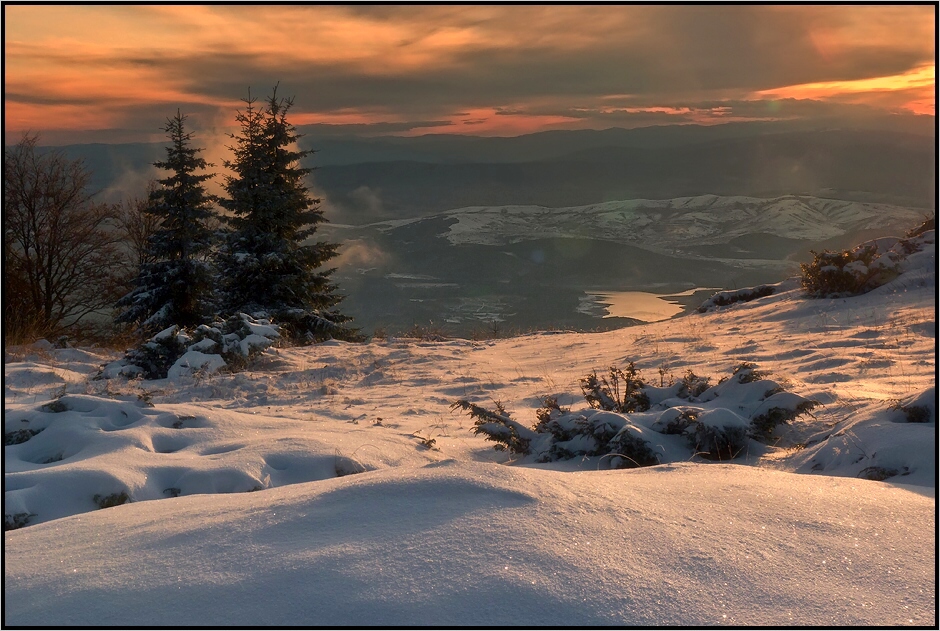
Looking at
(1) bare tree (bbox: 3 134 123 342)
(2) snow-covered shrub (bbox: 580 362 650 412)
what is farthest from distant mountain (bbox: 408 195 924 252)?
(2) snow-covered shrub (bbox: 580 362 650 412)

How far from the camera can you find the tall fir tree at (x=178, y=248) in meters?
20.6

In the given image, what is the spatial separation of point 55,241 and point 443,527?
2934 cm

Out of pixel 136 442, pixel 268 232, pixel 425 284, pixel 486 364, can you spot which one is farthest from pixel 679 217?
pixel 136 442

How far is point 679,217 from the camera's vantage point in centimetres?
8888

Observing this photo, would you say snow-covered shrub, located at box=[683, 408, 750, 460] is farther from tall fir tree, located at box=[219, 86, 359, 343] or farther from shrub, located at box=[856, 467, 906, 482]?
tall fir tree, located at box=[219, 86, 359, 343]

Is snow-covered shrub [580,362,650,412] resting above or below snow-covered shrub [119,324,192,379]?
above

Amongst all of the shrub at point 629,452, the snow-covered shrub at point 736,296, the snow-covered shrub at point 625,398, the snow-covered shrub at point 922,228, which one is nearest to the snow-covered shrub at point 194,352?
the snow-covered shrub at point 625,398

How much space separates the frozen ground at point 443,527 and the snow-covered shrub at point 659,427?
160 mm

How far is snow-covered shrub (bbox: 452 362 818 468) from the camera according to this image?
14.8ft

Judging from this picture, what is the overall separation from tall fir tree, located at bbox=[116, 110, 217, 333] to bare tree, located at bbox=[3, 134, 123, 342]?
6.60 metres

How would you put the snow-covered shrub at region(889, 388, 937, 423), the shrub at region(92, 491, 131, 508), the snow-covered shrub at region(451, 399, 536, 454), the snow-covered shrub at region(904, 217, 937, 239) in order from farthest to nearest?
the snow-covered shrub at region(904, 217, 937, 239), the snow-covered shrub at region(451, 399, 536, 454), the snow-covered shrub at region(889, 388, 937, 423), the shrub at region(92, 491, 131, 508)

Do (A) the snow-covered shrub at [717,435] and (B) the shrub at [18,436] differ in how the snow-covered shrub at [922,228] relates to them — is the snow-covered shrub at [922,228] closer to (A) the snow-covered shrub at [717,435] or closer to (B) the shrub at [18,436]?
(A) the snow-covered shrub at [717,435]

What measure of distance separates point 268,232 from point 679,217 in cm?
7668

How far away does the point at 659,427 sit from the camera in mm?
4809
